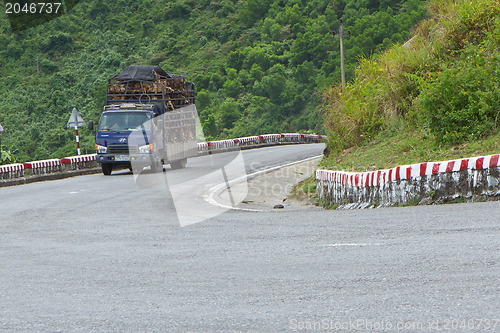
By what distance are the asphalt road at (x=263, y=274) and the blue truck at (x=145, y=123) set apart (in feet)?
40.7

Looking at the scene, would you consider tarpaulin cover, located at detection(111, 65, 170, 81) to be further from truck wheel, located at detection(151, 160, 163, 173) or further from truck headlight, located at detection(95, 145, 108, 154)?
truck wheel, located at detection(151, 160, 163, 173)

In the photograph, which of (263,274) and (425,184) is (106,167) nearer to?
(425,184)

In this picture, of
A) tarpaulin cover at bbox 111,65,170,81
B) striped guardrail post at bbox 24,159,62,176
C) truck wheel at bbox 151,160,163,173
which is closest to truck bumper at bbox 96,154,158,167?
truck wheel at bbox 151,160,163,173

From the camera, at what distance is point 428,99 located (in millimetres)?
14180

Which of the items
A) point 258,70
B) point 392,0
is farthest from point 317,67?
point 392,0

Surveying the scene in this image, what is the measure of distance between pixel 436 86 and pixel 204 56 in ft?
304

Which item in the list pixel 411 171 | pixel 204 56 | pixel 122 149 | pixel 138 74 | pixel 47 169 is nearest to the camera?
pixel 411 171

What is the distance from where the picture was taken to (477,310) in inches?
181

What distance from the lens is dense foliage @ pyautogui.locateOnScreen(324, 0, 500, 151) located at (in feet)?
45.5

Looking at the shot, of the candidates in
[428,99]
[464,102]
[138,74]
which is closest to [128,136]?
[138,74]

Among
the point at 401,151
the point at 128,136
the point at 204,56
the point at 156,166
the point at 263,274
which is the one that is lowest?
the point at 263,274

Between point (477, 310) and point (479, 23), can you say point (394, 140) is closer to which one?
point (479, 23)

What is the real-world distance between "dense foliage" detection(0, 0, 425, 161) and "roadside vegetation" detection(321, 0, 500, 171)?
59.6m

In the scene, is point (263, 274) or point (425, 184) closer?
point (263, 274)
